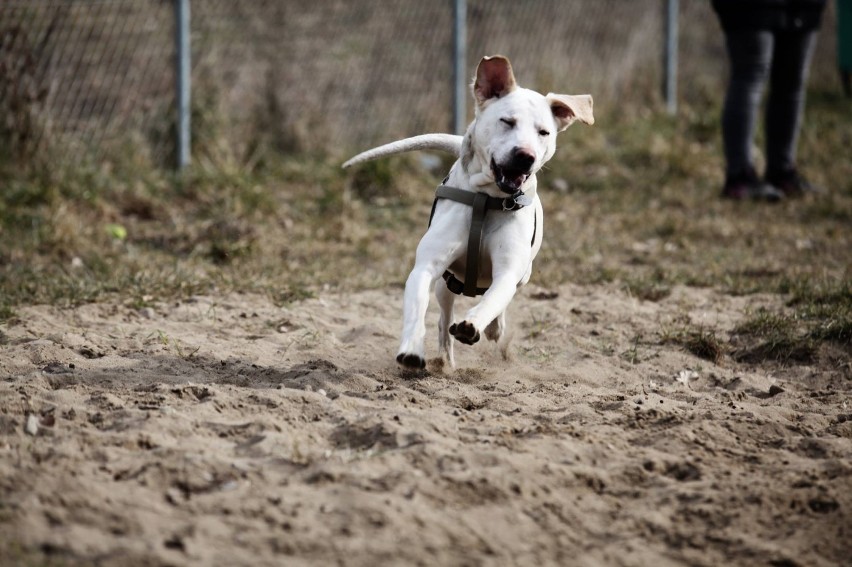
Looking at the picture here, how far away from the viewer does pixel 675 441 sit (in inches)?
133

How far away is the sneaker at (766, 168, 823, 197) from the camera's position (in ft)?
26.9

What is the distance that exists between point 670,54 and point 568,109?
290 inches

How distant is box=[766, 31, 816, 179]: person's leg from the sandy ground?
4.13 m

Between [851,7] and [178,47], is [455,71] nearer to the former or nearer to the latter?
[178,47]

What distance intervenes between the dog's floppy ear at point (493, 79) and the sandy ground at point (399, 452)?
45.8 inches

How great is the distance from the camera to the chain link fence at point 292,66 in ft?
24.7

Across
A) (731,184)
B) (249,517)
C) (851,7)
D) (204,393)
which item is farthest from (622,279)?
(851,7)

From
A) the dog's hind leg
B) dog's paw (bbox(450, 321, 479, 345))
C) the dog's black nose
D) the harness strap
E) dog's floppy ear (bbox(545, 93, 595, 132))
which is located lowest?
the dog's hind leg

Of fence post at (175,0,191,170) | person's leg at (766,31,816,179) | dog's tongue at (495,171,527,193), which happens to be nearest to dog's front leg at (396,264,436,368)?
dog's tongue at (495,171,527,193)

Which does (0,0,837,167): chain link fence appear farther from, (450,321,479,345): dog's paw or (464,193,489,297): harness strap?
(450,321,479,345): dog's paw

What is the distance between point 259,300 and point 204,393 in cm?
170

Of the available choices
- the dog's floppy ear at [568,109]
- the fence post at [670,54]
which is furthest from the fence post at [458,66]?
the dog's floppy ear at [568,109]

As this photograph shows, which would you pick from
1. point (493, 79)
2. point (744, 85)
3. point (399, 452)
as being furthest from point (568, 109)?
point (744, 85)

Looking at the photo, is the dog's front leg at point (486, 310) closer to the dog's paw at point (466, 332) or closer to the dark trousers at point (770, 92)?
the dog's paw at point (466, 332)
